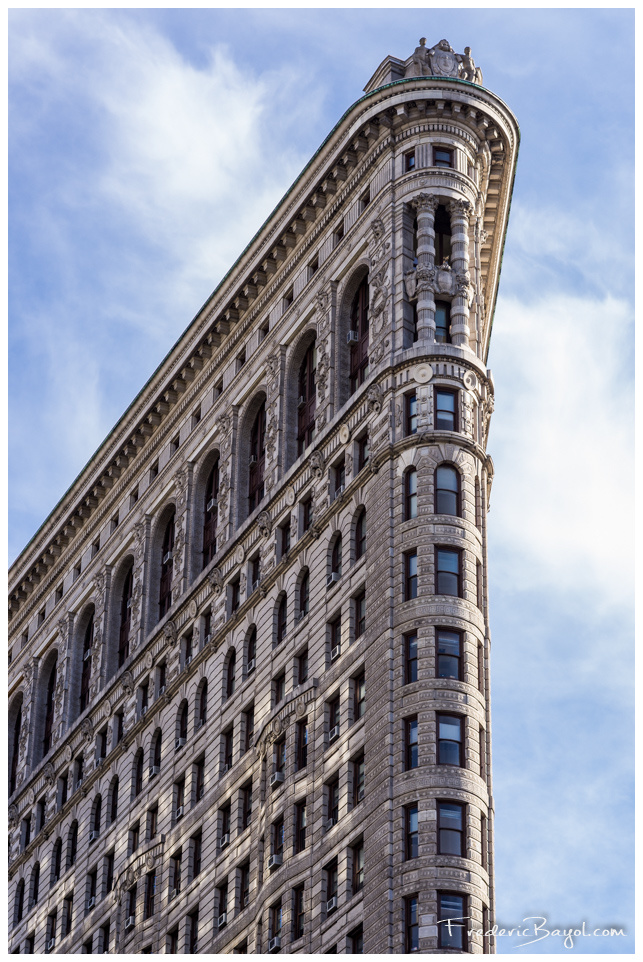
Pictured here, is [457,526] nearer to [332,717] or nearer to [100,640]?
[332,717]

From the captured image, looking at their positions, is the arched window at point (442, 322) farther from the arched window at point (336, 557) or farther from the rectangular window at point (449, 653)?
the rectangular window at point (449, 653)

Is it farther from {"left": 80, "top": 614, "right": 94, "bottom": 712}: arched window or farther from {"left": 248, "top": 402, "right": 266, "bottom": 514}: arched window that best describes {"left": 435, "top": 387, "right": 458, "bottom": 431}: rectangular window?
{"left": 80, "top": 614, "right": 94, "bottom": 712}: arched window

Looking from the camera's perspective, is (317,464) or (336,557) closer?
(336,557)

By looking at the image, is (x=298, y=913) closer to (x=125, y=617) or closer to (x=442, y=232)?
(x=442, y=232)

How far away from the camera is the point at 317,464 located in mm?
103812

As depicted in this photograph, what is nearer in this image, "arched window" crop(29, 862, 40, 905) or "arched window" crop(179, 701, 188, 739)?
"arched window" crop(179, 701, 188, 739)

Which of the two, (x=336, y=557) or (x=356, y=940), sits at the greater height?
(x=336, y=557)

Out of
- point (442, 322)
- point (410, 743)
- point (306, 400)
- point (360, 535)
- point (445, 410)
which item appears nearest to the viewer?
point (410, 743)

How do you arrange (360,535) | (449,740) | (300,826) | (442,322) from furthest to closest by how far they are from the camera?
(442,322), (360,535), (300,826), (449,740)

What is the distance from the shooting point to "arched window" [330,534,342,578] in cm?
9900

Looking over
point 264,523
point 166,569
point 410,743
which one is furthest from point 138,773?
point 410,743

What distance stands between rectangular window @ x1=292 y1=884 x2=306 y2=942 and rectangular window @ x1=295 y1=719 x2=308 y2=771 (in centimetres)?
619

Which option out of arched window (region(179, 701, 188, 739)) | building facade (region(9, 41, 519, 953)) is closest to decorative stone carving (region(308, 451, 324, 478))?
building facade (region(9, 41, 519, 953))

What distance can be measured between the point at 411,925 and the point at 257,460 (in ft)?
125
